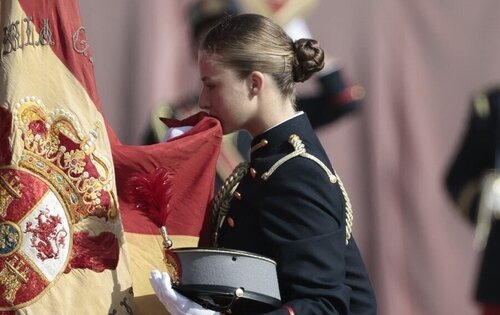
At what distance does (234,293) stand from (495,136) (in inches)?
97.6

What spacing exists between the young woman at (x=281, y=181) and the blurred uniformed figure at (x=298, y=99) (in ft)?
5.90

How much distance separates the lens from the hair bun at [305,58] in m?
2.97

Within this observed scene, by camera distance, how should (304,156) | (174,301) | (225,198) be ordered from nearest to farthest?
(174,301) < (304,156) < (225,198)

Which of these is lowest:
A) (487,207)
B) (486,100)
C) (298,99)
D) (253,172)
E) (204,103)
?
(487,207)

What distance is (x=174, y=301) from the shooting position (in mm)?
2764

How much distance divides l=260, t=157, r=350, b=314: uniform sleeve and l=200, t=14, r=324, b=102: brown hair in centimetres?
24

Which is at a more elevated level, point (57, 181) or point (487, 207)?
point (57, 181)

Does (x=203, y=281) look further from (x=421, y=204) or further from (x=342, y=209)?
(x=421, y=204)

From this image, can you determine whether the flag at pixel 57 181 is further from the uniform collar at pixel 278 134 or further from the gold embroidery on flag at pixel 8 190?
the uniform collar at pixel 278 134

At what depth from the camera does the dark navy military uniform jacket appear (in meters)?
2.78

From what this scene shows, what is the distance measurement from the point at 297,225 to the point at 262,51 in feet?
1.28

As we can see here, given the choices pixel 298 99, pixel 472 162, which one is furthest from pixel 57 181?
pixel 472 162

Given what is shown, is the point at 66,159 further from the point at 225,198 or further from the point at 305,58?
the point at 305,58

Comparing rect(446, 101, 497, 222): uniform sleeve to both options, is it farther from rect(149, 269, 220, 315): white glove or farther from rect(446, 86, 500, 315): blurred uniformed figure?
rect(149, 269, 220, 315): white glove
